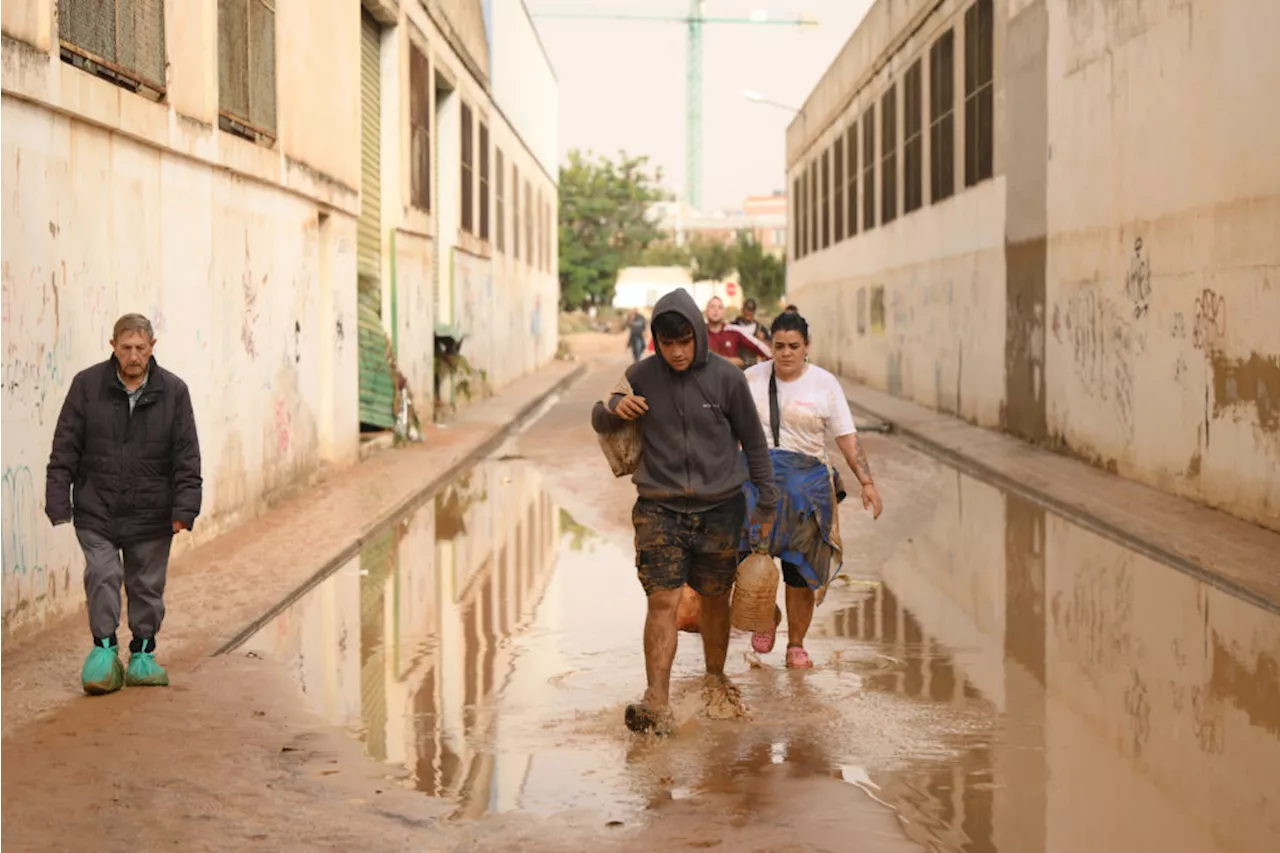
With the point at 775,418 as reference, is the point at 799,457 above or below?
below

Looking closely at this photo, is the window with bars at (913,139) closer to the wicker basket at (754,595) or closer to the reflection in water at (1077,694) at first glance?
the reflection in water at (1077,694)

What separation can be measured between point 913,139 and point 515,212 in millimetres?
11901

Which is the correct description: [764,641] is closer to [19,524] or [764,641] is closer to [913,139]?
[19,524]

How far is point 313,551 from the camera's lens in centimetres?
1241

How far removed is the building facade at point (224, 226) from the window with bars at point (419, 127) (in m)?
0.08

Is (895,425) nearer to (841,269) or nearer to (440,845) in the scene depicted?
(841,269)

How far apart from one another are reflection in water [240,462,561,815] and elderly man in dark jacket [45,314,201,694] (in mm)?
936

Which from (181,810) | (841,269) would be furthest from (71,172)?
(841,269)

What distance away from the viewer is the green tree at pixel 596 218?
86.4 m

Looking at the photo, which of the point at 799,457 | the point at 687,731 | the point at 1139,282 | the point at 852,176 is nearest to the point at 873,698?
the point at 687,731

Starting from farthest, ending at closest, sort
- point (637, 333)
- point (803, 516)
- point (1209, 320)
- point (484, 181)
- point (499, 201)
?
point (637, 333)
point (499, 201)
point (484, 181)
point (1209, 320)
point (803, 516)

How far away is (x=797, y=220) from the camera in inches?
2159

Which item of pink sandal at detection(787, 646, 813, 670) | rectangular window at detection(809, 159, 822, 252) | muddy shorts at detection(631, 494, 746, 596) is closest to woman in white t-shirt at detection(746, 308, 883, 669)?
pink sandal at detection(787, 646, 813, 670)

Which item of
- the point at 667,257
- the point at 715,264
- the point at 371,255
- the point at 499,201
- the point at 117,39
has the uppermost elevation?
the point at 667,257
